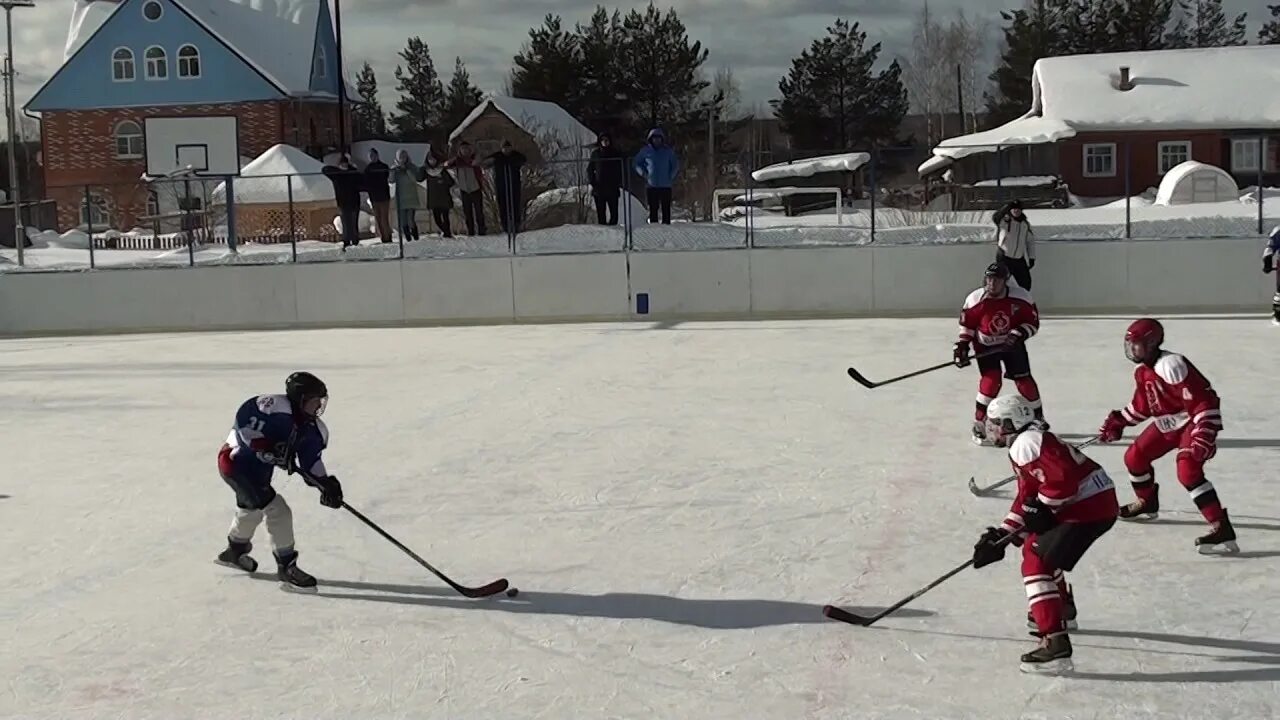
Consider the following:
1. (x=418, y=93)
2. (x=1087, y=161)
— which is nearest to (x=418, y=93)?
(x=418, y=93)

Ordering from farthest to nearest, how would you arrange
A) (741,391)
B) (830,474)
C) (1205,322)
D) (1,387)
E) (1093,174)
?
(1093,174), (1205,322), (1,387), (741,391), (830,474)

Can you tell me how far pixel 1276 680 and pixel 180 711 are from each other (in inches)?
127

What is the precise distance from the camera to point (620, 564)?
5848 mm

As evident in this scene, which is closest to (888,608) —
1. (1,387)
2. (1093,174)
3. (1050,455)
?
(1050,455)

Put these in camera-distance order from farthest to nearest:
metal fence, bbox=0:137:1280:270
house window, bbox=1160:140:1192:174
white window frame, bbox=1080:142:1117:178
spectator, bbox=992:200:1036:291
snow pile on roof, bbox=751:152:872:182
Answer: white window frame, bbox=1080:142:1117:178 < house window, bbox=1160:140:1192:174 < snow pile on roof, bbox=751:152:872:182 < metal fence, bbox=0:137:1280:270 < spectator, bbox=992:200:1036:291

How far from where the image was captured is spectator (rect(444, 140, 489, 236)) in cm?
1591

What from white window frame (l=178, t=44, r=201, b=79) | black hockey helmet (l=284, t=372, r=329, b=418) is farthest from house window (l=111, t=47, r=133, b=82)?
black hockey helmet (l=284, t=372, r=329, b=418)

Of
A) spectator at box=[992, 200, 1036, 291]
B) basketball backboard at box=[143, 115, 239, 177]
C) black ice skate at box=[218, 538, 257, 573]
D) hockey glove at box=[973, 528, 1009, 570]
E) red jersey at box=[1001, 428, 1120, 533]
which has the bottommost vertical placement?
black ice skate at box=[218, 538, 257, 573]

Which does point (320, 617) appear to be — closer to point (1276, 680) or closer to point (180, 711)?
point (180, 711)

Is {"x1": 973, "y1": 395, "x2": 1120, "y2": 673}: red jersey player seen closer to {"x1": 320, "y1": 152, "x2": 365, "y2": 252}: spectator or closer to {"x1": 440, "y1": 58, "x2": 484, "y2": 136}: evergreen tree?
{"x1": 320, "y1": 152, "x2": 365, "y2": 252}: spectator

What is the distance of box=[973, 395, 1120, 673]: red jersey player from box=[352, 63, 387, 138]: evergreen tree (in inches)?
1994

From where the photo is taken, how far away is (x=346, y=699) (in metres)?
4.43

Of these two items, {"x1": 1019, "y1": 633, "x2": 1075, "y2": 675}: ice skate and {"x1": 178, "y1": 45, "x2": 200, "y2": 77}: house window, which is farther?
{"x1": 178, "y1": 45, "x2": 200, "y2": 77}: house window

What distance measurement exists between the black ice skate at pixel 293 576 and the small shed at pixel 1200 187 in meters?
23.9
